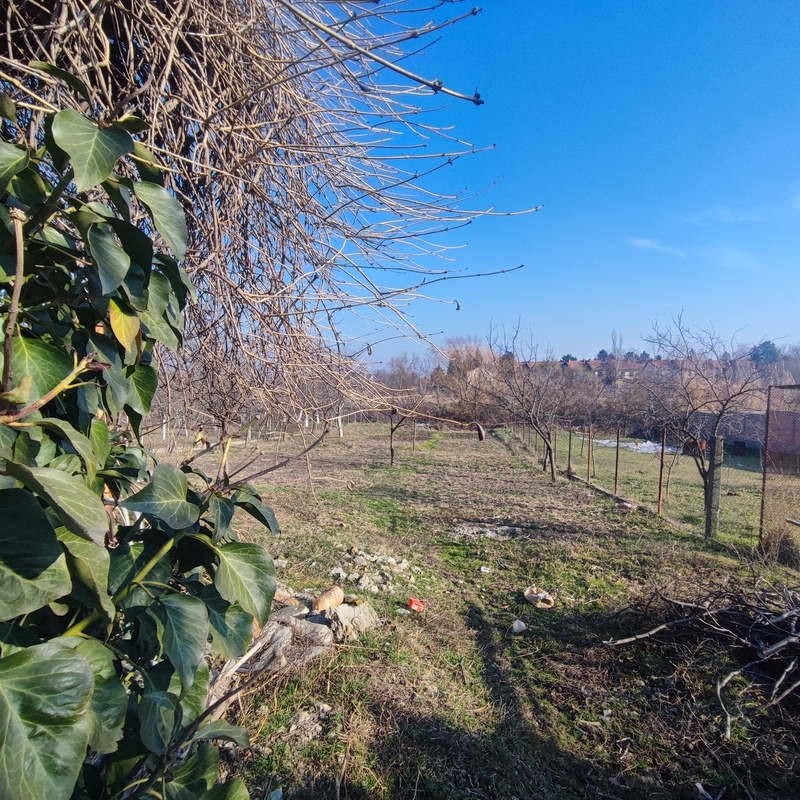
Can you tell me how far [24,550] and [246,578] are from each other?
1.11ft

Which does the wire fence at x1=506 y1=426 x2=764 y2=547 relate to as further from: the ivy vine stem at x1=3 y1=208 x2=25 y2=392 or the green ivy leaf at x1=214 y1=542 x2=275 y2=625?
the ivy vine stem at x1=3 y1=208 x2=25 y2=392

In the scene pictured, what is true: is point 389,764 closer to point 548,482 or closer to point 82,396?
point 82,396

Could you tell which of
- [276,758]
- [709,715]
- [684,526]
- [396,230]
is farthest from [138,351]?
[684,526]

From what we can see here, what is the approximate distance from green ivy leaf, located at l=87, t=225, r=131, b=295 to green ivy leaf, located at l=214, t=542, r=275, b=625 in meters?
0.41

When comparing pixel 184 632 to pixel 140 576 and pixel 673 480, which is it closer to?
pixel 140 576

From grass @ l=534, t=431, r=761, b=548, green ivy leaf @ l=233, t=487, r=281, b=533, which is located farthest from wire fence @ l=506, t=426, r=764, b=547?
green ivy leaf @ l=233, t=487, r=281, b=533

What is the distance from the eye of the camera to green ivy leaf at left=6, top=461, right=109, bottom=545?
1.58ft

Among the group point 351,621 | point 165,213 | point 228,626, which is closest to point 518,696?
point 351,621

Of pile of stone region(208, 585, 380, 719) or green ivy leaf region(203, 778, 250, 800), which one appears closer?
green ivy leaf region(203, 778, 250, 800)

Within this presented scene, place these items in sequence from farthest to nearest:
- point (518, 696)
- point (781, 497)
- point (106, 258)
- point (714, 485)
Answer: point (714, 485)
point (781, 497)
point (518, 696)
point (106, 258)

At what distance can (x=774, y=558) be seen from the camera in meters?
5.91

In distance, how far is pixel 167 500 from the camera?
74cm

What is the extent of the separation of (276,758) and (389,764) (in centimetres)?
56

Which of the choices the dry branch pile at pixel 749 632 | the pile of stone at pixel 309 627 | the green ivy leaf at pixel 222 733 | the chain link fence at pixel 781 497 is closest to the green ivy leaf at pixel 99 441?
the green ivy leaf at pixel 222 733
